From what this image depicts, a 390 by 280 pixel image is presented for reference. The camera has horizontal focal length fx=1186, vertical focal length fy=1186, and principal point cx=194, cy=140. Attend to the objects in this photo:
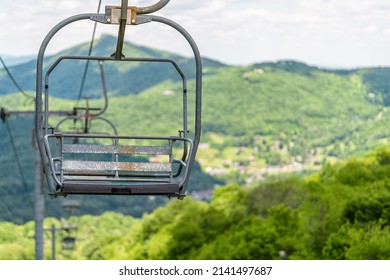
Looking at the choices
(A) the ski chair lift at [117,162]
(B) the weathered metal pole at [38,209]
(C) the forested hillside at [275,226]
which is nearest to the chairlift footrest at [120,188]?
(A) the ski chair lift at [117,162]

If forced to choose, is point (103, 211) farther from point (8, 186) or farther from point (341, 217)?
point (341, 217)

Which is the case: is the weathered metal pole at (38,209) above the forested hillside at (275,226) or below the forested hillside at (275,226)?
above

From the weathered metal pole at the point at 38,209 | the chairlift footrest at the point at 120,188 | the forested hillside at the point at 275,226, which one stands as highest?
the chairlift footrest at the point at 120,188

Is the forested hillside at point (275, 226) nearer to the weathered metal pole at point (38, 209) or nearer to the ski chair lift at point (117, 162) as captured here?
the weathered metal pole at point (38, 209)

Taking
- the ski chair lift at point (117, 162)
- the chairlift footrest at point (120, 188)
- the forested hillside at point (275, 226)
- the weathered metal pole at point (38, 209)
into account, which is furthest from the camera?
the forested hillside at point (275, 226)

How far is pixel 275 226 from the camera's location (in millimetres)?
67938

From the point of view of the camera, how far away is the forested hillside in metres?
51.2

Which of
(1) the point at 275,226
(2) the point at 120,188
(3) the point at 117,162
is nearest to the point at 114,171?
(3) the point at 117,162

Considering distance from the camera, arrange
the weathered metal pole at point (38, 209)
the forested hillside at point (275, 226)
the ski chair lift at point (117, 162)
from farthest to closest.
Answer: the forested hillside at point (275, 226) → the weathered metal pole at point (38, 209) → the ski chair lift at point (117, 162)

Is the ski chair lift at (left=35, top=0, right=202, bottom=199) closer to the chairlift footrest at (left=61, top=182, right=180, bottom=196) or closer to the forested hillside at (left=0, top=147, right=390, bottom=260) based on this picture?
the chairlift footrest at (left=61, top=182, right=180, bottom=196)

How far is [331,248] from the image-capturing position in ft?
167

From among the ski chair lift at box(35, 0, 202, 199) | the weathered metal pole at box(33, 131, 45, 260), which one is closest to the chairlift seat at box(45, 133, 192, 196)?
the ski chair lift at box(35, 0, 202, 199)

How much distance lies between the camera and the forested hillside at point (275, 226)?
2018 inches
